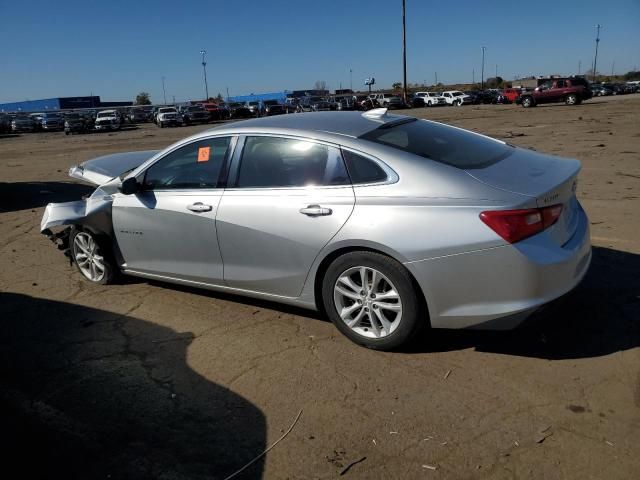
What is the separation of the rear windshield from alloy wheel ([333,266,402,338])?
876 millimetres

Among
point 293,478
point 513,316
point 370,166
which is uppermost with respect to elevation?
point 370,166

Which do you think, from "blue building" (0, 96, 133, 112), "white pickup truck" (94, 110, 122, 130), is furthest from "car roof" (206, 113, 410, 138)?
"blue building" (0, 96, 133, 112)

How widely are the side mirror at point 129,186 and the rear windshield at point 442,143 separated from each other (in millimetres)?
2061

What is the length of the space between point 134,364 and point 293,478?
66.4 inches

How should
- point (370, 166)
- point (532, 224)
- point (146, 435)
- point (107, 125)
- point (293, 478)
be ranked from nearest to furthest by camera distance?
1. point (293, 478)
2. point (146, 435)
3. point (532, 224)
4. point (370, 166)
5. point (107, 125)

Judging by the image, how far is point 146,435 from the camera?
295cm

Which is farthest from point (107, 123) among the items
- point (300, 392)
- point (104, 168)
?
point (300, 392)

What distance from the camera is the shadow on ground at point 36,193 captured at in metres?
9.87

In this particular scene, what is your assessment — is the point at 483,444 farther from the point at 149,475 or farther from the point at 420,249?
the point at 149,475

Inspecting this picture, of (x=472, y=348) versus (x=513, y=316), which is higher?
(x=513, y=316)

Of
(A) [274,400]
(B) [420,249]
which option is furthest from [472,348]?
(A) [274,400]

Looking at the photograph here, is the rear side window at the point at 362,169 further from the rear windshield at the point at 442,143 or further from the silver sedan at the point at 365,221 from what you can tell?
the rear windshield at the point at 442,143

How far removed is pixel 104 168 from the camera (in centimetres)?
603

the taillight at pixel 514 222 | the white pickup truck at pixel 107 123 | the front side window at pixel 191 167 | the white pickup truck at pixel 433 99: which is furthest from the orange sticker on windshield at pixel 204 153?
the white pickup truck at pixel 433 99
